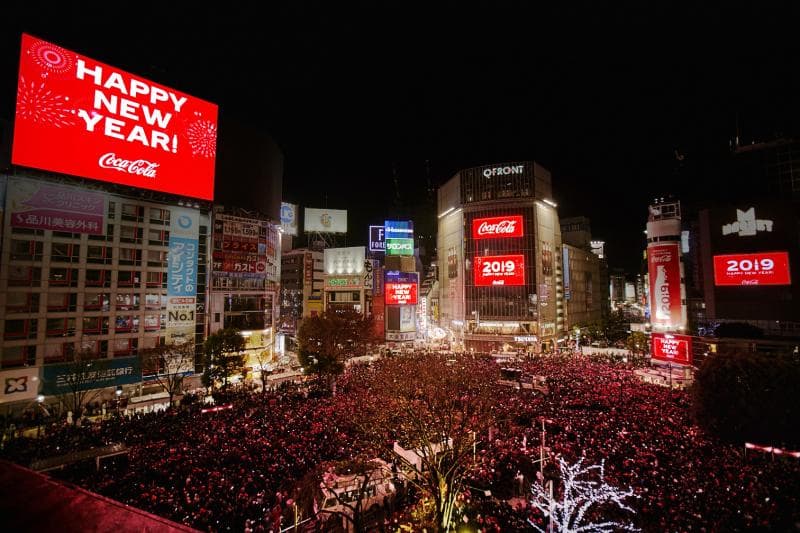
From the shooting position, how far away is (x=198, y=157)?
32562 mm

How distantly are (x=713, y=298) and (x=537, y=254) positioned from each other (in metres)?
22.0

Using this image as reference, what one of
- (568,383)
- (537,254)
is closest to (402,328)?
(537,254)

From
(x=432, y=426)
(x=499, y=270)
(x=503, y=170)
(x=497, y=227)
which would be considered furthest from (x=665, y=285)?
(x=432, y=426)

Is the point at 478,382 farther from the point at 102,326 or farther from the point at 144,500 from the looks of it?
the point at 102,326

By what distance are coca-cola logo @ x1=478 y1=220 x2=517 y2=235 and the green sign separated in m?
12.0

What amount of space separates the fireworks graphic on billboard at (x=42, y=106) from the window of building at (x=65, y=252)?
8518 mm

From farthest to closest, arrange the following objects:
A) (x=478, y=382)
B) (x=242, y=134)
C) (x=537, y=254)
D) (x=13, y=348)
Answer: (x=537, y=254) < (x=242, y=134) < (x=13, y=348) < (x=478, y=382)

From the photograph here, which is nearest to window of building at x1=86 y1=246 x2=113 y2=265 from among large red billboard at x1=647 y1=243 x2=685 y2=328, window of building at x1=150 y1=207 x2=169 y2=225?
window of building at x1=150 y1=207 x2=169 y2=225

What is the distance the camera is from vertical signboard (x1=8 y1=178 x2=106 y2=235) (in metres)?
24.2

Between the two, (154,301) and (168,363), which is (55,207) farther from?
(168,363)

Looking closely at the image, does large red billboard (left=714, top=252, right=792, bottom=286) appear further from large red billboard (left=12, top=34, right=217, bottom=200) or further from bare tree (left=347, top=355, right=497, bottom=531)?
large red billboard (left=12, top=34, right=217, bottom=200)

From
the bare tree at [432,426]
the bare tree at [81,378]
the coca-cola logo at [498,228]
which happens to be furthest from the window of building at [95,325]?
the coca-cola logo at [498,228]

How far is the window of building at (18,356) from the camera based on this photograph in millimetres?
23375

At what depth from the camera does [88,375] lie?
25203mm
